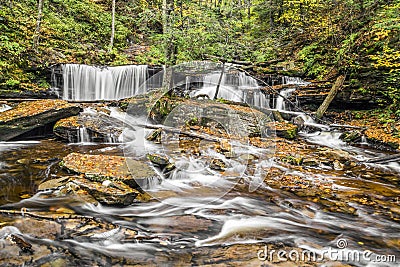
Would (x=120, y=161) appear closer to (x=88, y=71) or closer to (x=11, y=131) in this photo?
(x=11, y=131)

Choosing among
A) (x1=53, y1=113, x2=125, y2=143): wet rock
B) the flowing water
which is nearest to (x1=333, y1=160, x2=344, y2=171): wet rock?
the flowing water

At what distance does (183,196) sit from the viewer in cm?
512

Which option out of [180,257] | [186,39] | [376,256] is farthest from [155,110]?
[376,256]

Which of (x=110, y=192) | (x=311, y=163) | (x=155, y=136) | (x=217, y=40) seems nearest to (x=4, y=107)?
(x=155, y=136)

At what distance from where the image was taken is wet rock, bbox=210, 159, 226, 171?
258 inches

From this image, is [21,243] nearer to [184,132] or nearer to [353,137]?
[184,132]

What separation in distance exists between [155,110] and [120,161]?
4.66m

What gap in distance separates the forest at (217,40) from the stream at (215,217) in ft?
17.0

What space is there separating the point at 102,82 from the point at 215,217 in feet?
37.7

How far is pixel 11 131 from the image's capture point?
771 centimetres

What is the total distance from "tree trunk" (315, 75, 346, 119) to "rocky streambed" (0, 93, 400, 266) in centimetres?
208

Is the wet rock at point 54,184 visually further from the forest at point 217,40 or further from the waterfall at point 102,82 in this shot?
the waterfall at point 102,82

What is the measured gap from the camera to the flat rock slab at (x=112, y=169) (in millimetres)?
4801

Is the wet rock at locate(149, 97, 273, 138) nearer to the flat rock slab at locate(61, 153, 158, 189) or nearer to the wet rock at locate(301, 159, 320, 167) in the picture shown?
the wet rock at locate(301, 159, 320, 167)
